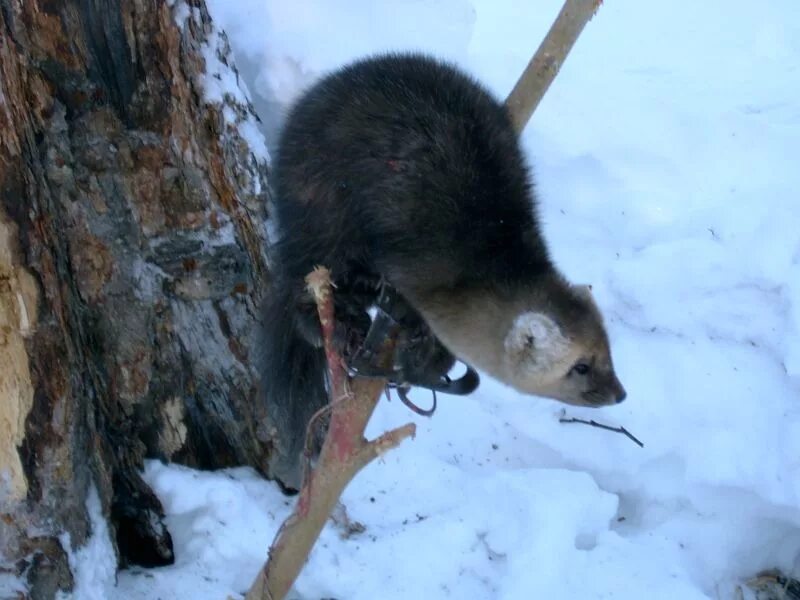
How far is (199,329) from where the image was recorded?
299 cm

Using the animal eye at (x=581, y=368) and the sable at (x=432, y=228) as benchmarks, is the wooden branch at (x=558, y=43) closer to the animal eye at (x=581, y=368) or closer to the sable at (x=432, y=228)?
the sable at (x=432, y=228)

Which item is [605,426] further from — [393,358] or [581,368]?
[393,358]

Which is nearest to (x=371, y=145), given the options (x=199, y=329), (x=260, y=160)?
(x=260, y=160)

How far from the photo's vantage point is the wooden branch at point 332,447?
212 centimetres

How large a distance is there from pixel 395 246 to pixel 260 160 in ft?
2.53

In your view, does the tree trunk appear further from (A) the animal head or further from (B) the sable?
(A) the animal head

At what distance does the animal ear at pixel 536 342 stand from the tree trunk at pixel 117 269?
920 millimetres

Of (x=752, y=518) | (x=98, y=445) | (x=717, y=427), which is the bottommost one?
(x=752, y=518)

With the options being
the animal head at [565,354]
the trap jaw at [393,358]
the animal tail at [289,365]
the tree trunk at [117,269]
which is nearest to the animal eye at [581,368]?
the animal head at [565,354]

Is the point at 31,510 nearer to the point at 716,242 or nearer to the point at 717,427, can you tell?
the point at 717,427

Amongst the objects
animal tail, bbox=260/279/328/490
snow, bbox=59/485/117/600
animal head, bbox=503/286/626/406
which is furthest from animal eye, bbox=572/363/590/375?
snow, bbox=59/485/117/600

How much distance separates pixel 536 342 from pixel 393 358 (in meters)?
0.42

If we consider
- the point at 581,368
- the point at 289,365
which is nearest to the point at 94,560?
the point at 289,365

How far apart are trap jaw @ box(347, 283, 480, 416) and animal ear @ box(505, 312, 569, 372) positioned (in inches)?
5.9
